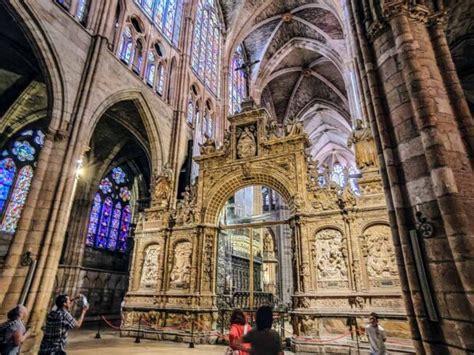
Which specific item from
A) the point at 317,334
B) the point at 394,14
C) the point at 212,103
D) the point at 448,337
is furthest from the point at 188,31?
the point at 448,337

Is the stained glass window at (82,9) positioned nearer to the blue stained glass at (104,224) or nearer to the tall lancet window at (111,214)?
the tall lancet window at (111,214)

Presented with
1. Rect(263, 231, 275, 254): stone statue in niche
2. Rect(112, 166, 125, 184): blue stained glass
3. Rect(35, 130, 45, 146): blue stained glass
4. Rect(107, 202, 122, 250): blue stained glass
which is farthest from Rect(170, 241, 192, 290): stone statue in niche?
Rect(112, 166, 125, 184): blue stained glass

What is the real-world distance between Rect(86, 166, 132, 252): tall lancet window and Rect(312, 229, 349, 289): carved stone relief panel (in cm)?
1420

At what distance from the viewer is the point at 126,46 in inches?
525

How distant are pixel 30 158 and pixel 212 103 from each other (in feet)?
37.5

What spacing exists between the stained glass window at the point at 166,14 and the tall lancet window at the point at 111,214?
999cm

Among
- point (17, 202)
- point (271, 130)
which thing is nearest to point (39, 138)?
point (17, 202)

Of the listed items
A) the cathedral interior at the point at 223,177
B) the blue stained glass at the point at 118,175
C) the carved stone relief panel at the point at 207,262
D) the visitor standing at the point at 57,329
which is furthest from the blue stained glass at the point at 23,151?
the visitor standing at the point at 57,329

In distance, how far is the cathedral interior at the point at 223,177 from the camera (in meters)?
3.83

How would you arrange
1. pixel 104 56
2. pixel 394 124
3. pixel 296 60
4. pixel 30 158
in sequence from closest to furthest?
pixel 394 124 → pixel 104 56 → pixel 30 158 → pixel 296 60

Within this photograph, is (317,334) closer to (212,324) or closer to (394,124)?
(212,324)

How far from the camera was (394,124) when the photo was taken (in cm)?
432

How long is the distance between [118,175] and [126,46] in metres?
9.69

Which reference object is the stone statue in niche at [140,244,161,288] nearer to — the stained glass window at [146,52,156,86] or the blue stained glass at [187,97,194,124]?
the stained glass window at [146,52,156,86]
